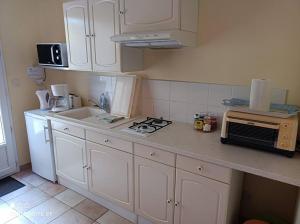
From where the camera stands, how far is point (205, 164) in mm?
1451

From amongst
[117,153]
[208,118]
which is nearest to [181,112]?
[208,118]

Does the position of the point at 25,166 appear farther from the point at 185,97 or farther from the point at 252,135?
the point at 252,135

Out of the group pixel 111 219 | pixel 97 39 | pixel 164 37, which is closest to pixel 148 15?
pixel 164 37

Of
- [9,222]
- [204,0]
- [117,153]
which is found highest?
[204,0]

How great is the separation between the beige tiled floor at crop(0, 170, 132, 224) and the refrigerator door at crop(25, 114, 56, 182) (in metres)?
0.17

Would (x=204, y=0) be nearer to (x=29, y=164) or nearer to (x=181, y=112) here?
(x=181, y=112)

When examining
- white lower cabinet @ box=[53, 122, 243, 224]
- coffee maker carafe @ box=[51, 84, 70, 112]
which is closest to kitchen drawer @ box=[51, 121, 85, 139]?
white lower cabinet @ box=[53, 122, 243, 224]

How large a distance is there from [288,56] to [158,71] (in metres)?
1.07

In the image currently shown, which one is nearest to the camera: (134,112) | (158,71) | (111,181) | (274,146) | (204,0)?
(274,146)

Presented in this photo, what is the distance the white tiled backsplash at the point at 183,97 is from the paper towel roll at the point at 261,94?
30 cm

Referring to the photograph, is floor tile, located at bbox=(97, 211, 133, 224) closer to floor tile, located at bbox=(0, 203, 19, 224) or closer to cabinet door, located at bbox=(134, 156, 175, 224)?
cabinet door, located at bbox=(134, 156, 175, 224)

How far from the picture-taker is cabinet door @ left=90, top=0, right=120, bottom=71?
6.35 feet

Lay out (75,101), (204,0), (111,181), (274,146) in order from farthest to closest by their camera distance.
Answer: (75,101)
(111,181)
(204,0)
(274,146)

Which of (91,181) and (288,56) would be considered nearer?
(288,56)
